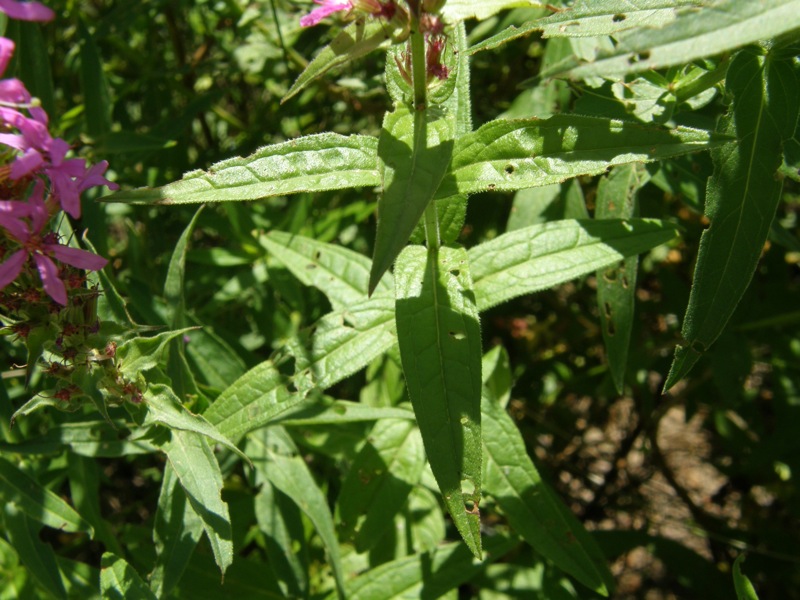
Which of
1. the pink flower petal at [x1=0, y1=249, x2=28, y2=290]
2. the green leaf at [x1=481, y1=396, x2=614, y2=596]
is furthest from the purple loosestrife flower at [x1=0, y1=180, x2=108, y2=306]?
the green leaf at [x1=481, y1=396, x2=614, y2=596]

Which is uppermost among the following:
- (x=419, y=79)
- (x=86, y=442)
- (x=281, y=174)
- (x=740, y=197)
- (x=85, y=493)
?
(x=419, y=79)

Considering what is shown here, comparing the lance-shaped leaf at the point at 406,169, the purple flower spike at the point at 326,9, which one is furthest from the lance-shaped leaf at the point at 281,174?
the purple flower spike at the point at 326,9

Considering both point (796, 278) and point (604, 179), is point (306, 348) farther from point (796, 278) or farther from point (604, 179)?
point (796, 278)

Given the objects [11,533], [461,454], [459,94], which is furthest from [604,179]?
[11,533]

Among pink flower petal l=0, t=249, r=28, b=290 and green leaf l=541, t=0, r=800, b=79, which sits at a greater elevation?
green leaf l=541, t=0, r=800, b=79

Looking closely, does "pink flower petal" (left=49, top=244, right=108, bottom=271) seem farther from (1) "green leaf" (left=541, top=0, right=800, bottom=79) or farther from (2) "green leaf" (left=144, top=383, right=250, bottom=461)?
(1) "green leaf" (left=541, top=0, right=800, bottom=79)

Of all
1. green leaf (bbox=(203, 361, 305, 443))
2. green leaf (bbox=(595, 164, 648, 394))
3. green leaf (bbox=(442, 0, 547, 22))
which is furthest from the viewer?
green leaf (bbox=(595, 164, 648, 394))

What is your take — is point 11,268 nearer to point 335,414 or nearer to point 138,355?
point 138,355

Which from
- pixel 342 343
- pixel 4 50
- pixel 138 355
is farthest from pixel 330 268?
pixel 4 50
